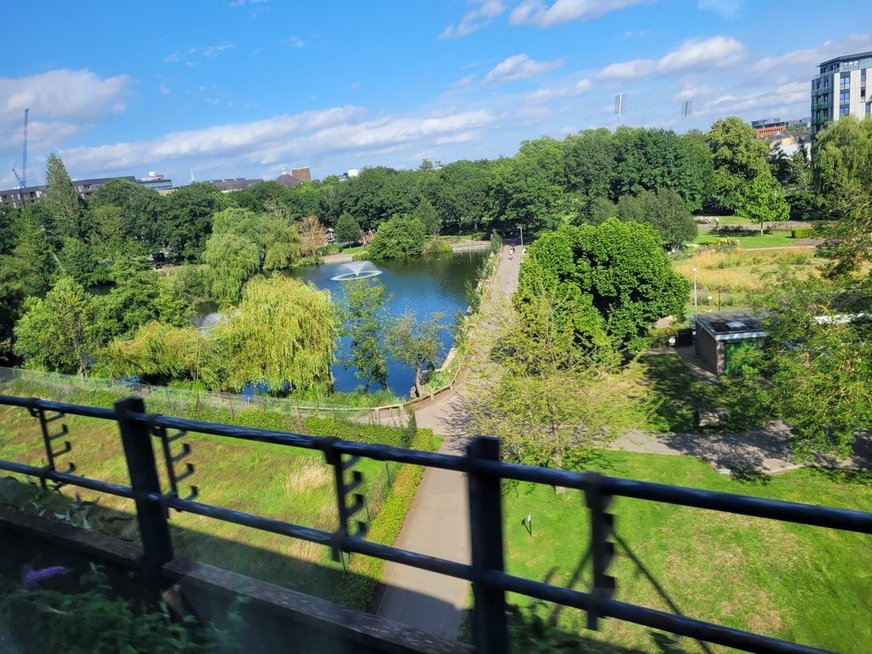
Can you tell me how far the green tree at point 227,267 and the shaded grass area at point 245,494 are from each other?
3432cm

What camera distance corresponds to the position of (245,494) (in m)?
3.35

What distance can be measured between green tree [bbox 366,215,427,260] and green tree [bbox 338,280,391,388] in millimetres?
34420

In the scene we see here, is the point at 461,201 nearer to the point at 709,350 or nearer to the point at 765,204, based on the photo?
the point at 765,204

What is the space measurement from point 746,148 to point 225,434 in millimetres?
69429

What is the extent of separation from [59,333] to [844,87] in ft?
298

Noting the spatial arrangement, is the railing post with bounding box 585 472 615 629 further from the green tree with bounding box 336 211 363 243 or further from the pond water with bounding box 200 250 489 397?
the green tree with bounding box 336 211 363 243

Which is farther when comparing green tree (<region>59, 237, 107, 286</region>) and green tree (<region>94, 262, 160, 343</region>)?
green tree (<region>59, 237, 107, 286</region>)

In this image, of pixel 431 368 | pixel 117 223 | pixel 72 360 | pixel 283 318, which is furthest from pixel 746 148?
pixel 117 223

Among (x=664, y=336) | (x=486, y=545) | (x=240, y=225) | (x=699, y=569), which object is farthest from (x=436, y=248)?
(x=486, y=545)

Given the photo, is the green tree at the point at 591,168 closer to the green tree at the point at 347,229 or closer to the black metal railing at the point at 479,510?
the green tree at the point at 347,229

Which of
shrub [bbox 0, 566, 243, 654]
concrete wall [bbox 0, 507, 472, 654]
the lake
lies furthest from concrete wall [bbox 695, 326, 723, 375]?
shrub [bbox 0, 566, 243, 654]

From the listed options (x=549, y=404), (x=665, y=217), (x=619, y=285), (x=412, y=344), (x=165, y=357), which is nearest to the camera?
(x=549, y=404)

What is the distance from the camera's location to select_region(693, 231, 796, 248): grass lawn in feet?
153

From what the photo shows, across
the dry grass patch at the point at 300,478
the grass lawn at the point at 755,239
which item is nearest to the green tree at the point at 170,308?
the dry grass patch at the point at 300,478
